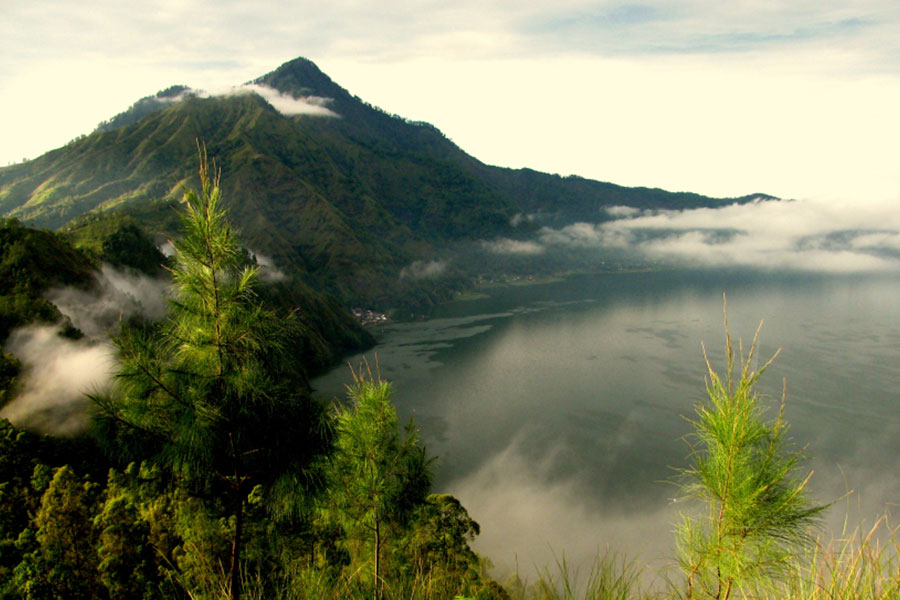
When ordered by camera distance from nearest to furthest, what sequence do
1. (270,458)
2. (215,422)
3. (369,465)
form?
(215,422)
(270,458)
(369,465)

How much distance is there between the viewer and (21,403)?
20203 mm

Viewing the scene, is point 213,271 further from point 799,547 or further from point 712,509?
point 799,547

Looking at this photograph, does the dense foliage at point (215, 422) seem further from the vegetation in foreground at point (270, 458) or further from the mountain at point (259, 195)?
the mountain at point (259, 195)

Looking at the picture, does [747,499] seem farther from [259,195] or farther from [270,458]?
[259,195]

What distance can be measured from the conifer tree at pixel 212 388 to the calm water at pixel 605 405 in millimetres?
4160

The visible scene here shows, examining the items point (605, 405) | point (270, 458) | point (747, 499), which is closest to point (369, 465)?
point (270, 458)

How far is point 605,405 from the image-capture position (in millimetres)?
44188

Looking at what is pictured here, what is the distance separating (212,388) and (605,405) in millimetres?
43841

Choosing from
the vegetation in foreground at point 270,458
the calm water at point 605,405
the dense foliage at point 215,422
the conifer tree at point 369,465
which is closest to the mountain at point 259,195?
the calm water at point 605,405

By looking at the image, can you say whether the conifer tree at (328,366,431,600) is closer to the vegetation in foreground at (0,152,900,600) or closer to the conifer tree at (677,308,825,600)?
the vegetation in foreground at (0,152,900,600)

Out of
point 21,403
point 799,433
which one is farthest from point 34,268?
point 799,433

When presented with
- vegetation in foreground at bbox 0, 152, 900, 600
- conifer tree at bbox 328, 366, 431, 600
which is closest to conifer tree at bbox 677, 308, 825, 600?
vegetation in foreground at bbox 0, 152, 900, 600

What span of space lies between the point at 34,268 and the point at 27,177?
115 m

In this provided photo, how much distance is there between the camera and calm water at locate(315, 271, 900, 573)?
27250 millimetres
